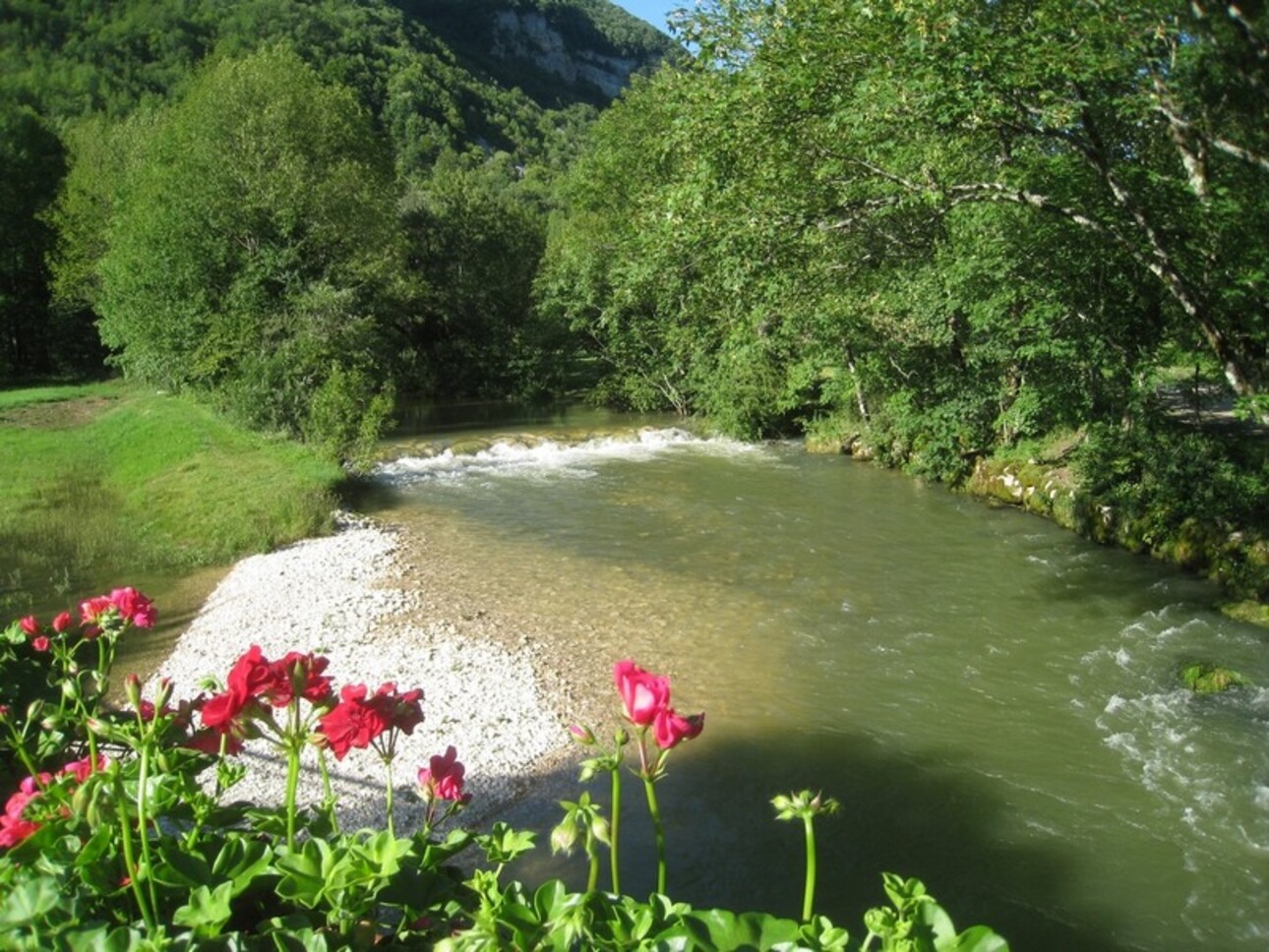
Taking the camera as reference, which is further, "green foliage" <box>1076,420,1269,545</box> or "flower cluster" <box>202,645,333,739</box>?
"green foliage" <box>1076,420,1269,545</box>

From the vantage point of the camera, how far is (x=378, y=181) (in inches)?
1409

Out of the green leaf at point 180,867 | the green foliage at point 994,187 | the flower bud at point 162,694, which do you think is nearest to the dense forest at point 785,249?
the green foliage at point 994,187

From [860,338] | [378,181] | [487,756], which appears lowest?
[487,756]

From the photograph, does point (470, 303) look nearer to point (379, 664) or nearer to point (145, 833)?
point (379, 664)

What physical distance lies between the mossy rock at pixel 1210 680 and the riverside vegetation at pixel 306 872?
8.06m

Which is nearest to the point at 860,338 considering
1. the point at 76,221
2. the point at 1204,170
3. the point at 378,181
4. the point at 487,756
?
the point at 1204,170

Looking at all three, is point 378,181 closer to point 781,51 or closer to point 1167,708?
point 781,51

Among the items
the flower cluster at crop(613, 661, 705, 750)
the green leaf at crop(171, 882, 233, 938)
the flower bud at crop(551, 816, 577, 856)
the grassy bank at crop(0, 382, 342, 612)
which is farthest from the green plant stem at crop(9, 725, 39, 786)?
the grassy bank at crop(0, 382, 342, 612)

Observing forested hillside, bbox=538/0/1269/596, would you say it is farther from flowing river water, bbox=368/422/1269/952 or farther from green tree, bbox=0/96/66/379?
green tree, bbox=0/96/66/379

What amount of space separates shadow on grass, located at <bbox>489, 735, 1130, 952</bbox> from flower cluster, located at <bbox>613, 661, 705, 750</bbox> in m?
4.05

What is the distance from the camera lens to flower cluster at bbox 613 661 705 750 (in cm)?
222

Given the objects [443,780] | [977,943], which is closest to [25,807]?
[443,780]

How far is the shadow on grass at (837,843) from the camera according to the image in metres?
5.81

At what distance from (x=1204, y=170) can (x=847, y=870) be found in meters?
7.41
